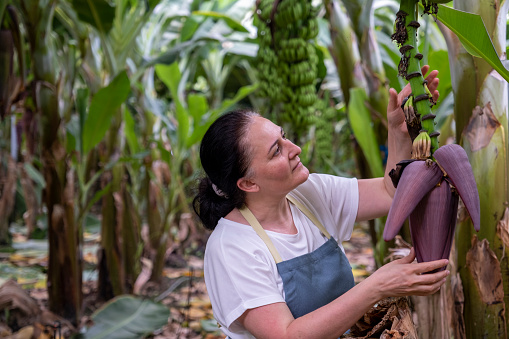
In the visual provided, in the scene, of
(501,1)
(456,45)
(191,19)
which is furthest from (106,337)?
(191,19)

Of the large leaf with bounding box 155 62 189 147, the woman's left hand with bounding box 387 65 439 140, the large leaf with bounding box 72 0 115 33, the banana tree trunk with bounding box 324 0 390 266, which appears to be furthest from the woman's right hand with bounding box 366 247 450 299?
the large leaf with bounding box 155 62 189 147

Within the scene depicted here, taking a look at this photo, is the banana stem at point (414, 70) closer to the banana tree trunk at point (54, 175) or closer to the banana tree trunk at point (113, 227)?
the banana tree trunk at point (54, 175)

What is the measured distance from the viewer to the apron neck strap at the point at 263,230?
852 mm

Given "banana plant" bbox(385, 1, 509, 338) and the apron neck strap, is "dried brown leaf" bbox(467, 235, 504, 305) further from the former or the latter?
the apron neck strap

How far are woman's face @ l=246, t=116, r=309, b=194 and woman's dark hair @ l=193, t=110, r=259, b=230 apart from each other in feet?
0.06

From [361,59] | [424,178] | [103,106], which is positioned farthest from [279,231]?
[103,106]

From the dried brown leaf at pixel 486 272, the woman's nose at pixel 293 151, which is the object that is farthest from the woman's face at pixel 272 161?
the dried brown leaf at pixel 486 272

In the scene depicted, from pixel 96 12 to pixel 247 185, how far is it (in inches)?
44.4

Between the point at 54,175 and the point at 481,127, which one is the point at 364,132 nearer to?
the point at 481,127

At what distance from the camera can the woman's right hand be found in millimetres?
604

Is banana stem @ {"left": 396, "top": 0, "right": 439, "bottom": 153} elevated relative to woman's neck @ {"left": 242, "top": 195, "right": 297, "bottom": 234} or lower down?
elevated

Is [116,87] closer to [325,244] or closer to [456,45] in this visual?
[325,244]

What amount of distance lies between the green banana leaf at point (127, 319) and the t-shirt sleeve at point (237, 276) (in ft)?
2.45

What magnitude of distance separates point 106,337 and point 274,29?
1.14 meters
